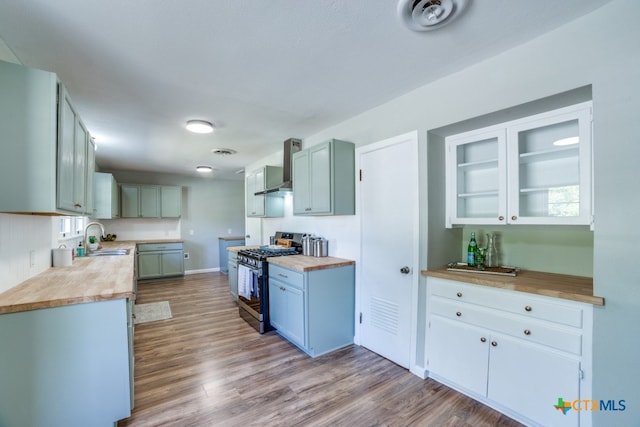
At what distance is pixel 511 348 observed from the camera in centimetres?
184

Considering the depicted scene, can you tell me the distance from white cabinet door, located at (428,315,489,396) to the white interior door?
0.84 ft

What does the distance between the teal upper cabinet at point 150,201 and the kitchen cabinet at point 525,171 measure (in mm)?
6084

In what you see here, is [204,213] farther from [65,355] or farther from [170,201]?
[65,355]

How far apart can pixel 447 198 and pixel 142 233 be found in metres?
6.70

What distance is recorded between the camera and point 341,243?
3.25 meters

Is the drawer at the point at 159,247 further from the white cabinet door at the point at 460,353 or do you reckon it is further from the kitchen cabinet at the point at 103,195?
the white cabinet door at the point at 460,353

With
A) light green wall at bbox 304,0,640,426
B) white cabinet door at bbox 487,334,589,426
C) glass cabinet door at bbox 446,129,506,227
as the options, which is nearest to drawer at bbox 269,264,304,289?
glass cabinet door at bbox 446,129,506,227

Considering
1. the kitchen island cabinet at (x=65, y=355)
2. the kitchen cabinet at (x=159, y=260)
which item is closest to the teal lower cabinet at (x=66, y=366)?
the kitchen island cabinet at (x=65, y=355)

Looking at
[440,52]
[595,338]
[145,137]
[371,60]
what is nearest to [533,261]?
[595,338]

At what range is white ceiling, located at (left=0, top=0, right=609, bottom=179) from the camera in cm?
148

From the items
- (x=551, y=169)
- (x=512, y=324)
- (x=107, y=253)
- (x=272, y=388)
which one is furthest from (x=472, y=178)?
(x=107, y=253)

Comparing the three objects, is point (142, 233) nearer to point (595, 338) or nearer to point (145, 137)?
point (145, 137)

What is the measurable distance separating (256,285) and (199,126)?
77.6 inches

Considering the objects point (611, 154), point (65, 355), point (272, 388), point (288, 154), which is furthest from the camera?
point (288, 154)
